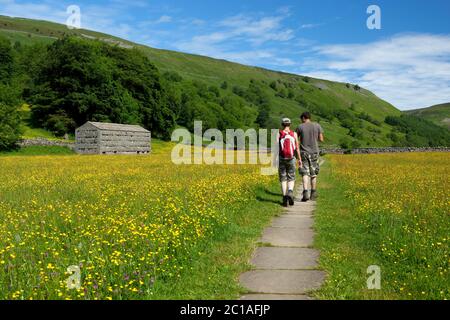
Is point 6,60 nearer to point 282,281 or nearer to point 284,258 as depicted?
point 284,258

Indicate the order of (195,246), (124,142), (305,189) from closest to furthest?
(195,246) → (305,189) → (124,142)

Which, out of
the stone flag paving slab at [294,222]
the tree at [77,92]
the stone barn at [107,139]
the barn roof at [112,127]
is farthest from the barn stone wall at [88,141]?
the stone flag paving slab at [294,222]

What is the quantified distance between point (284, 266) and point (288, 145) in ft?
24.7

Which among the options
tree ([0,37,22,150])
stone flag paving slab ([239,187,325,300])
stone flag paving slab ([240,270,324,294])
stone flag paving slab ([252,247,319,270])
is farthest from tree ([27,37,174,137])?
stone flag paving slab ([240,270,324,294])

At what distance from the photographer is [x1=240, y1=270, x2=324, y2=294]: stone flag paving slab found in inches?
248

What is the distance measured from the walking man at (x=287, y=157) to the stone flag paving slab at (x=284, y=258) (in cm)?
591

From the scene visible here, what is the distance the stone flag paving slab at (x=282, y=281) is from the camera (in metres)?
6.30

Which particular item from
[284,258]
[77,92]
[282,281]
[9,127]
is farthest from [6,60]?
[282,281]

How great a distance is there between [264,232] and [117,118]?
72.0 m

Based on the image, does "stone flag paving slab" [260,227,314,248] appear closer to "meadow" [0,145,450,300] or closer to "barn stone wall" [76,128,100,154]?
"meadow" [0,145,450,300]

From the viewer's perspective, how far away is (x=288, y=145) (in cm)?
1462

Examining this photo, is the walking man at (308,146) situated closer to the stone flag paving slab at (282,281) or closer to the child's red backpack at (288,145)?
the child's red backpack at (288,145)

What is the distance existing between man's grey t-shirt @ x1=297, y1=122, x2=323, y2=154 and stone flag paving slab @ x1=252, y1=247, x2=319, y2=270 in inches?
290
